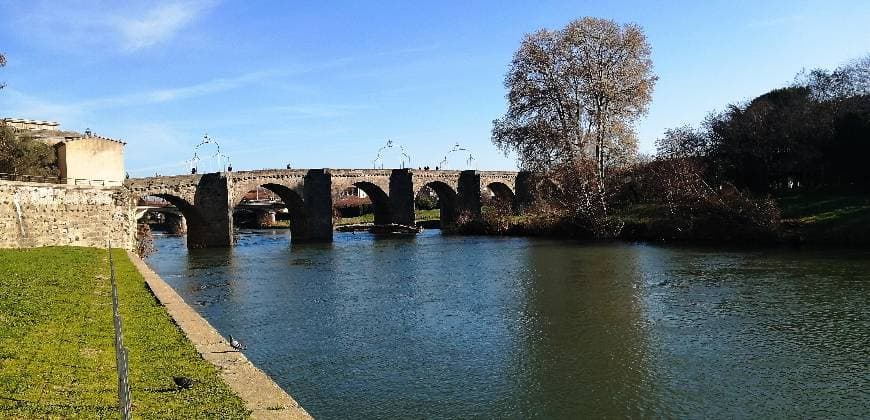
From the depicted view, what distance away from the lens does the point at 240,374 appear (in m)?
11.0

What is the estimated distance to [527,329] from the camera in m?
18.0

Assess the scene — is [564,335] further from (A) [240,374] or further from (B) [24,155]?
(B) [24,155]

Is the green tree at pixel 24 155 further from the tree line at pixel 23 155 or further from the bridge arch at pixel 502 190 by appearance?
the bridge arch at pixel 502 190

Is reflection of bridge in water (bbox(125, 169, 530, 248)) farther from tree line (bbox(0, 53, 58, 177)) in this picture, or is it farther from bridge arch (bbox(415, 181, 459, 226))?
tree line (bbox(0, 53, 58, 177))

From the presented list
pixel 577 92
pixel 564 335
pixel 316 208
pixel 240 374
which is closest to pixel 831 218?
pixel 577 92

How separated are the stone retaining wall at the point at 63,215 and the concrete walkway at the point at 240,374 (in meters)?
23.0

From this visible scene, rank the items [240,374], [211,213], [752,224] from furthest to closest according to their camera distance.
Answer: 1. [211,213]
2. [752,224]
3. [240,374]

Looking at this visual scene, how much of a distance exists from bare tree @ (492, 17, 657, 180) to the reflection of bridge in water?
1632 centimetres

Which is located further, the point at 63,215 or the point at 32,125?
the point at 32,125

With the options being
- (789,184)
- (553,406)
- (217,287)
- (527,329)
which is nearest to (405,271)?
(217,287)

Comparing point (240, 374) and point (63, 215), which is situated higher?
point (63, 215)

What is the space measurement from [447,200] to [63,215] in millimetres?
49448

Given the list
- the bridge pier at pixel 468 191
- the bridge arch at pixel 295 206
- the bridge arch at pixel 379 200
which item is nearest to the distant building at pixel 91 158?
the bridge arch at pixel 295 206

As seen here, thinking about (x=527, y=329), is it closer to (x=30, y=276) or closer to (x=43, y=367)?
(x=43, y=367)
